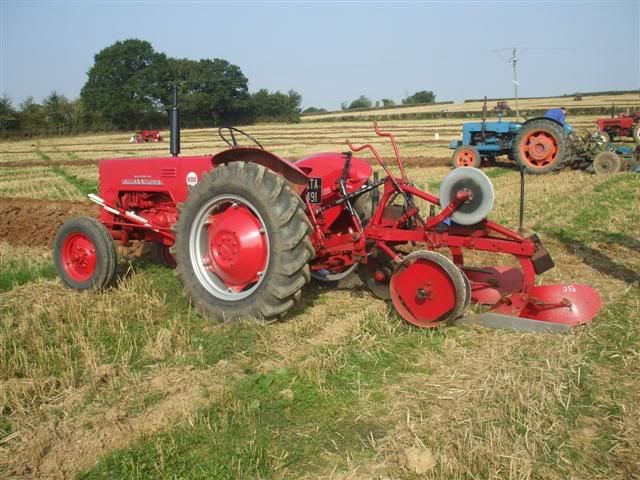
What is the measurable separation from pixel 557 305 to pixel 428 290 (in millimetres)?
980

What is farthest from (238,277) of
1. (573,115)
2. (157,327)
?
(573,115)

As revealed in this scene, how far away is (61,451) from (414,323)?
7.91 ft

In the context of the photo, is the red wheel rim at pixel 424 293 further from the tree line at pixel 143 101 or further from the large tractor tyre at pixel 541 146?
the tree line at pixel 143 101

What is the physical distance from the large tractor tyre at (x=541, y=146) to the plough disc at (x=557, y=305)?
9.49m

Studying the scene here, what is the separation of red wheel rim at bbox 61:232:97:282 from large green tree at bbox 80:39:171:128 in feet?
159

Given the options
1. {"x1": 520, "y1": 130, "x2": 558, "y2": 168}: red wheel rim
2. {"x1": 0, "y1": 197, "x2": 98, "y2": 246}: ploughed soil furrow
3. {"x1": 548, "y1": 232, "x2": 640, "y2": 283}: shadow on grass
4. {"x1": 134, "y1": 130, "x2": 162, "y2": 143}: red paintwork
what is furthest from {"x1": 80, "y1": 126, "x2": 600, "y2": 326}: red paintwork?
{"x1": 134, "y1": 130, "x2": 162, "y2": 143}: red paintwork

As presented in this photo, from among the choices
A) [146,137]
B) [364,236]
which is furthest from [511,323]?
[146,137]

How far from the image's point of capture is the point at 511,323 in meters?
3.93

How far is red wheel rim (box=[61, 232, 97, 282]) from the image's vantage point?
5078 mm

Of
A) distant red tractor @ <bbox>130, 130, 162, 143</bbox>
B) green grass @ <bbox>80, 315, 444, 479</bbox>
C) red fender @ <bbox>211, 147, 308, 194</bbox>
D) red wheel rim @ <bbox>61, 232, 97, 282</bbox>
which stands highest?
distant red tractor @ <bbox>130, 130, 162, 143</bbox>

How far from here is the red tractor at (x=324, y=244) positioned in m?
3.89

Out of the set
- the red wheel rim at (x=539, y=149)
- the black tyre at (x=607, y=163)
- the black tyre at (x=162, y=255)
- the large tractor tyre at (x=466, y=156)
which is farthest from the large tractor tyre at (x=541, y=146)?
the black tyre at (x=162, y=255)

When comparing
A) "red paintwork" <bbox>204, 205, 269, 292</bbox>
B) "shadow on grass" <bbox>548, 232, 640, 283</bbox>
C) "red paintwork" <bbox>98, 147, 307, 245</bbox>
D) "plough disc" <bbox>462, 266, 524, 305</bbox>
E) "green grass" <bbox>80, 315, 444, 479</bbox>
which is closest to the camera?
"green grass" <bbox>80, 315, 444, 479</bbox>

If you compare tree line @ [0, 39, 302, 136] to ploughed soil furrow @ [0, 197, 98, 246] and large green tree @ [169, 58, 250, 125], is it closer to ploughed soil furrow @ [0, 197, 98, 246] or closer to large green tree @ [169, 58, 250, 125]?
large green tree @ [169, 58, 250, 125]
